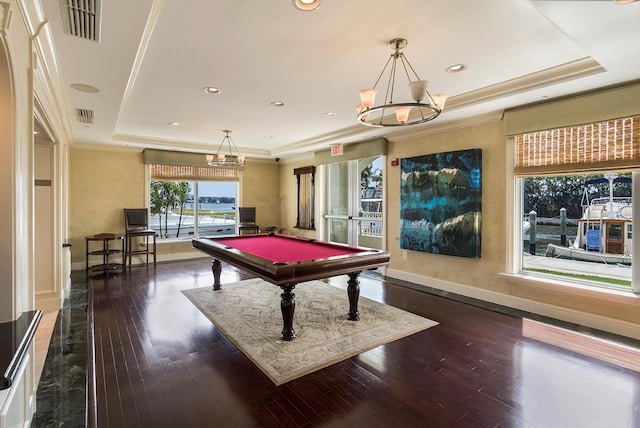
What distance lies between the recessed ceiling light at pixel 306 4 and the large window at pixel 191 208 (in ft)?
Answer: 20.8

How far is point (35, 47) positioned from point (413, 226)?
4843 mm

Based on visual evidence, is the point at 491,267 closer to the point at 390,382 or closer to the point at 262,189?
the point at 390,382

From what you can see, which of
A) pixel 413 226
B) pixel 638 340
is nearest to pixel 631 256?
pixel 638 340

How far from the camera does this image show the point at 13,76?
5.71 ft

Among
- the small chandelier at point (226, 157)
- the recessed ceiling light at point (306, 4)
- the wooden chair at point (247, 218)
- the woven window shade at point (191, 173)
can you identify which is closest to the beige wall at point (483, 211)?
the small chandelier at point (226, 157)

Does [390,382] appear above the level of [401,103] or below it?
below

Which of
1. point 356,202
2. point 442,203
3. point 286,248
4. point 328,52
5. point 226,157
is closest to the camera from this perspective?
point 328,52

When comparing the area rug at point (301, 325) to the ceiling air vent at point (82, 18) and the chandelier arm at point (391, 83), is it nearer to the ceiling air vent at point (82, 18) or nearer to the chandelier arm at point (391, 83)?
the chandelier arm at point (391, 83)

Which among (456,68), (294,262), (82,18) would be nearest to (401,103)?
(456,68)

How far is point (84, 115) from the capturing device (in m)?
4.29

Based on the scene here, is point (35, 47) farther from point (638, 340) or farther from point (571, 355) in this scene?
point (638, 340)

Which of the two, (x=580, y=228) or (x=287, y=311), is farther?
(x=580, y=228)

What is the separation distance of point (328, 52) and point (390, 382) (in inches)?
107

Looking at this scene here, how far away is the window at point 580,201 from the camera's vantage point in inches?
134
